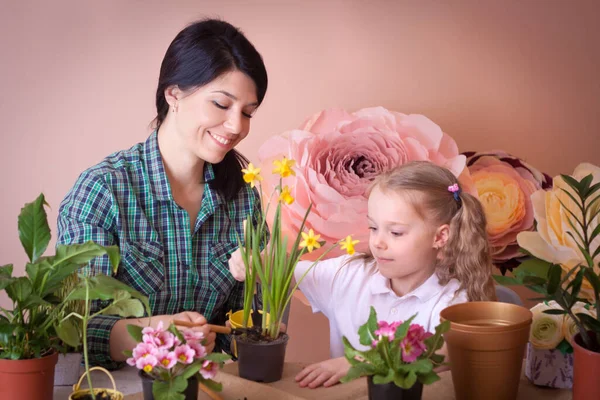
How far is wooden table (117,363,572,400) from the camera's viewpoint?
125cm

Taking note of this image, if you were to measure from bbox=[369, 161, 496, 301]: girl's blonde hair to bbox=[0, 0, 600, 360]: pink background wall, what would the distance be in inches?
30.6

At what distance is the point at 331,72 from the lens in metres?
2.57

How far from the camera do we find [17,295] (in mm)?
1126

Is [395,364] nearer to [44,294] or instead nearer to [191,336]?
[191,336]

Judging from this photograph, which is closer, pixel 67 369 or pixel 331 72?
pixel 67 369

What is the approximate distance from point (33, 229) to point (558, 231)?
91cm

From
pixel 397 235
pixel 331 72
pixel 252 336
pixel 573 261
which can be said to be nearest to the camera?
pixel 573 261

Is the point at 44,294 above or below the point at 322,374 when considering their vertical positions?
above

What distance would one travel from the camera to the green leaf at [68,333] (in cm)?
113

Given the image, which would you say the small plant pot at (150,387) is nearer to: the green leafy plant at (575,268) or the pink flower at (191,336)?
the pink flower at (191,336)

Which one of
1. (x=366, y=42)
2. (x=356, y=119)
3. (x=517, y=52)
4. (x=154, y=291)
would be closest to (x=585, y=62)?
(x=517, y=52)

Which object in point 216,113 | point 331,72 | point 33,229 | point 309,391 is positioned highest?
point 331,72

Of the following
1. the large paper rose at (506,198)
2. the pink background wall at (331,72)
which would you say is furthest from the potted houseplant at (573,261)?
the pink background wall at (331,72)

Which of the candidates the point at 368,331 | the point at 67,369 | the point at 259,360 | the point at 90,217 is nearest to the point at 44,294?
the point at 67,369
